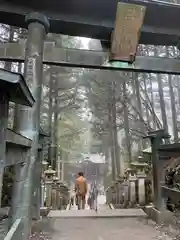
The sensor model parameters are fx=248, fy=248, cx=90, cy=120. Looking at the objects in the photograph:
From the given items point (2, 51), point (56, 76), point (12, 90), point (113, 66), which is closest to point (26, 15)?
point (2, 51)

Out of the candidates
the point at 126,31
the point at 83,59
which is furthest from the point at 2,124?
the point at 126,31

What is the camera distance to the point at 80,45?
16.6 metres

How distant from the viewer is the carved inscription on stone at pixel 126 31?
4.11 metres

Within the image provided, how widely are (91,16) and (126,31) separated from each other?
2.60ft

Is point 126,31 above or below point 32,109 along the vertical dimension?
above

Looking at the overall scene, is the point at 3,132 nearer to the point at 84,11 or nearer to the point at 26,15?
the point at 26,15

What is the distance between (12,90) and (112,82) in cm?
1250

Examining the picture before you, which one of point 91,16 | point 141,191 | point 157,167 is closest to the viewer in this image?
point 91,16

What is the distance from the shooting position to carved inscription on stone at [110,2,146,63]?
411 centimetres

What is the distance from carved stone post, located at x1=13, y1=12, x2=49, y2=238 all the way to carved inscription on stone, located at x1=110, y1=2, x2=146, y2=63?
1.28 metres

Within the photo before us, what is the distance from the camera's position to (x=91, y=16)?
4.67m

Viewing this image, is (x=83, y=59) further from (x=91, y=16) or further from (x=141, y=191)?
Answer: (x=141, y=191)

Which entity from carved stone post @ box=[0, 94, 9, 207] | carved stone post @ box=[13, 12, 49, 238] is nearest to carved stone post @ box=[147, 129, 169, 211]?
carved stone post @ box=[13, 12, 49, 238]

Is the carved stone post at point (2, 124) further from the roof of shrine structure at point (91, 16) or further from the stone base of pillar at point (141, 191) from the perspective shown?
the stone base of pillar at point (141, 191)
